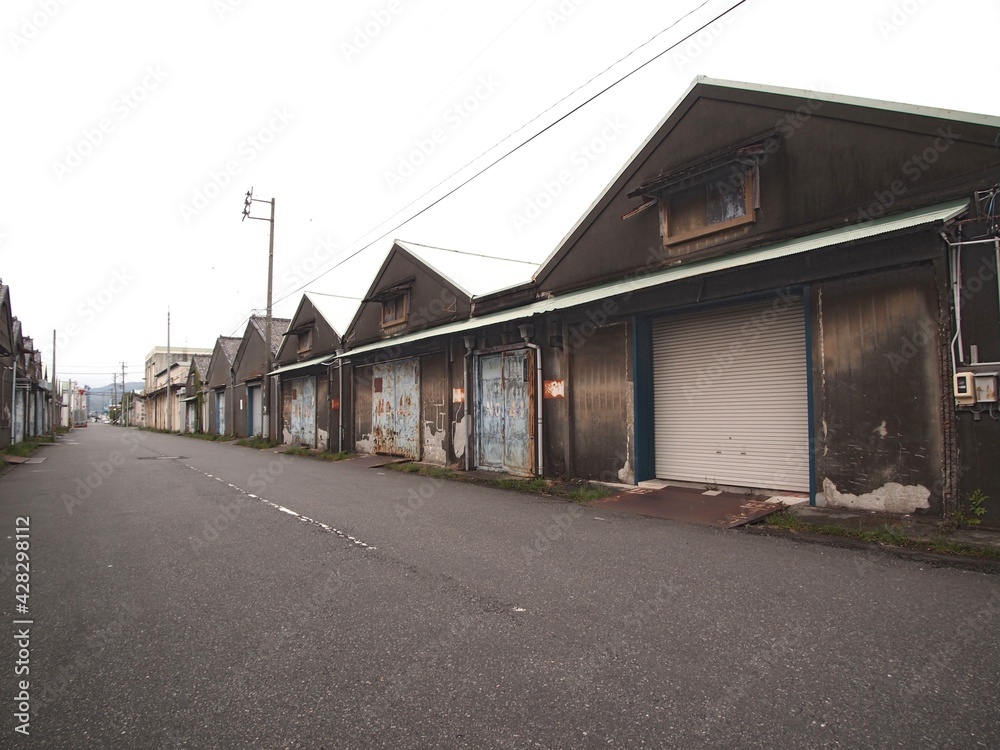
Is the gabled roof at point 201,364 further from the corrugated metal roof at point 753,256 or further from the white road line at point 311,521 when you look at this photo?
the corrugated metal roof at point 753,256

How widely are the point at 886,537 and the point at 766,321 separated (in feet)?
13.0

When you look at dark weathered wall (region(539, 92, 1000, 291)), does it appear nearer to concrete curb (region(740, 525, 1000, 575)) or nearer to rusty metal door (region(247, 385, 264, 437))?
concrete curb (region(740, 525, 1000, 575))

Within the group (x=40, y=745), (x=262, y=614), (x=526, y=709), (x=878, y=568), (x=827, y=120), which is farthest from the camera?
(x=827, y=120)

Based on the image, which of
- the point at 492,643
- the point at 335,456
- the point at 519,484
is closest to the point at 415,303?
the point at 335,456

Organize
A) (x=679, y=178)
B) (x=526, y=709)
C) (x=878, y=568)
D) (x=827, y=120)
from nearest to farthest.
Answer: (x=526, y=709), (x=878, y=568), (x=827, y=120), (x=679, y=178)

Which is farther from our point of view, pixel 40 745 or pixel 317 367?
pixel 317 367

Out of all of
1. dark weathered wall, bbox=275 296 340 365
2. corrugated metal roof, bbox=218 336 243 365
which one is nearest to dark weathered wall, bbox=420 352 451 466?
dark weathered wall, bbox=275 296 340 365

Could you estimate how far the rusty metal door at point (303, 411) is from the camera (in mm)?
24531

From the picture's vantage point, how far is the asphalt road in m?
2.70

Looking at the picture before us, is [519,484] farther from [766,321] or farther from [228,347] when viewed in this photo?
[228,347]

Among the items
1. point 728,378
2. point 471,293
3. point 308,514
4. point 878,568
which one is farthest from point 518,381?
point 878,568

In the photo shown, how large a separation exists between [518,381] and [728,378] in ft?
16.5

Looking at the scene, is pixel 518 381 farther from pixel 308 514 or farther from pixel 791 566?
pixel 791 566

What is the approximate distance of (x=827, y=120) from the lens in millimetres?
8055
